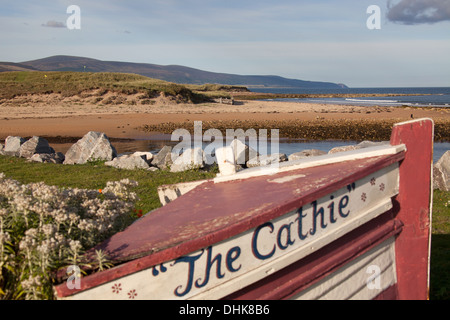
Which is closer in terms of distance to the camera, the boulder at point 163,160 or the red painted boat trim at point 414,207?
the red painted boat trim at point 414,207

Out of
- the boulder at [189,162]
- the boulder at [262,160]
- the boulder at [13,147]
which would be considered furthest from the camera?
the boulder at [13,147]

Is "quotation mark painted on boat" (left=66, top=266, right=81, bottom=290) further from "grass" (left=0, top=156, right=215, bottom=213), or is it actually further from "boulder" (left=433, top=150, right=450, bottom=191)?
"boulder" (left=433, top=150, right=450, bottom=191)

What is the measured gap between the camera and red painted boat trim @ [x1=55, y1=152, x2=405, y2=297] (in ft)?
8.46

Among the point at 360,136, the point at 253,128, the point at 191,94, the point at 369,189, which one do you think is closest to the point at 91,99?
the point at 191,94

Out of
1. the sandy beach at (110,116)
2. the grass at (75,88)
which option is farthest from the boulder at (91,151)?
the grass at (75,88)

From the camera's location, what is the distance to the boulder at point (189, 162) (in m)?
11.9

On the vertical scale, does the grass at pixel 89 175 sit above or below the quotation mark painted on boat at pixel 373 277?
below

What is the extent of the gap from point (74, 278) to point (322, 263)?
1835 millimetres

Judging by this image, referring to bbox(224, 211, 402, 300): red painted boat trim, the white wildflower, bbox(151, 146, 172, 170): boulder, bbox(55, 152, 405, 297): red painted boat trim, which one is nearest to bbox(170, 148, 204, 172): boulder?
bbox(151, 146, 172, 170): boulder

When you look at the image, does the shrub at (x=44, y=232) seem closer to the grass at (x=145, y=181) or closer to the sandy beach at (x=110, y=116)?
the grass at (x=145, y=181)

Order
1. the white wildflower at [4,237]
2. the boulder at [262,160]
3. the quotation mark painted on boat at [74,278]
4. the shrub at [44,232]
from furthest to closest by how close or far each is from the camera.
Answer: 1. the boulder at [262,160]
2. the white wildflower at [4,237]
3. the shrub at [44,232]
4. the quotation mark painted on boat at [74,278]

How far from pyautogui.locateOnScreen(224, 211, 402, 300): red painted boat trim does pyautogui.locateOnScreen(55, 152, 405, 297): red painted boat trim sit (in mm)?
477

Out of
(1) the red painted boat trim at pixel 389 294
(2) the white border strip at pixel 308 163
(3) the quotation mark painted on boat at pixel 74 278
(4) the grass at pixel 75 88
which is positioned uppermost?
(4) the grass at pixel 75 88

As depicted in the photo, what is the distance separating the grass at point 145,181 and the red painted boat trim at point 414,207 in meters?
1.02
